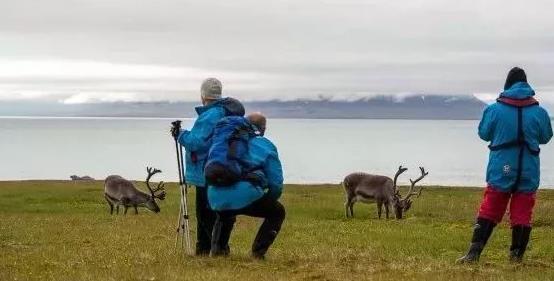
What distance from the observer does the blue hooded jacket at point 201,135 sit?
11586 millimetres

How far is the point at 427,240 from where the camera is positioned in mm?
17062

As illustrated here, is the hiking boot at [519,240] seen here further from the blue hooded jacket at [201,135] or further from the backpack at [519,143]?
the blue hooded jacket at [201,135]

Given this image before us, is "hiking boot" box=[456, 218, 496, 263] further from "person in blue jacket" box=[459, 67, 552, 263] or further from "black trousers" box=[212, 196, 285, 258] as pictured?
"black trousers" box=[212, 196, 285, 258]

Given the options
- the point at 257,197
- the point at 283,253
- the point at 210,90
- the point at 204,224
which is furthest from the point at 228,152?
the point at 283,253

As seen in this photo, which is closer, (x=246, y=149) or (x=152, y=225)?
(x=246, y=149)

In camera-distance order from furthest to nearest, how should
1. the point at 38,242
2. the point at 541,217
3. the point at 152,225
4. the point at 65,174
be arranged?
the point at 65,174
the point at 541,217
the point at 152,225
the point at 38,242

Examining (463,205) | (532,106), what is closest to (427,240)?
(532,106)

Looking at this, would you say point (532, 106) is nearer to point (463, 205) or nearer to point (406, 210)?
point (406, 210)

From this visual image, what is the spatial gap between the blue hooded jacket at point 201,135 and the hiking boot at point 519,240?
4.32 metres

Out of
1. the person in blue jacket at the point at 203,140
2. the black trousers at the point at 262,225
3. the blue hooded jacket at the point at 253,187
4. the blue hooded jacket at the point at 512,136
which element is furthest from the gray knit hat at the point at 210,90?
the blue hooded jacket at the point at 512,136

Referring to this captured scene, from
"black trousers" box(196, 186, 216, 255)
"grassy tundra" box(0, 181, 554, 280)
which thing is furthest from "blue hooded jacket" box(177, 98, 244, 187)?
"grassy tundra" box(0, 181, 554, 280)

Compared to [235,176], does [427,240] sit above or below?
below

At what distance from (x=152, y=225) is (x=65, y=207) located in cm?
1307

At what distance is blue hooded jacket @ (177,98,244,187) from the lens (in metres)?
11.6
